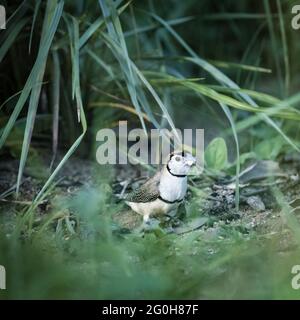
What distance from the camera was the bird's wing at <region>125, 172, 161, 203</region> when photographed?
81.0 inches

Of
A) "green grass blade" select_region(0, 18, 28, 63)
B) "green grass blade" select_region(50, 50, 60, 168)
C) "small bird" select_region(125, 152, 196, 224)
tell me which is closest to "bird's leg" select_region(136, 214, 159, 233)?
"small bird" select_region(125, 152, 196, 224)

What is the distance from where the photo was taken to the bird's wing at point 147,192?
2.06 m

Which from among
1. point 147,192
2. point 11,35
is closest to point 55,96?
point 11,35

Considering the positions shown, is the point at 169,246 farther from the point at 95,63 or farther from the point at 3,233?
the point at 95,63

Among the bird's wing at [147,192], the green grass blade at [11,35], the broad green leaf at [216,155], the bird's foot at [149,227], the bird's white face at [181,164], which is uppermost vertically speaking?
the green grass blade at [11,35]

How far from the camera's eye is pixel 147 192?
2074 mm

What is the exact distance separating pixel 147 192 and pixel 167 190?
64 mm

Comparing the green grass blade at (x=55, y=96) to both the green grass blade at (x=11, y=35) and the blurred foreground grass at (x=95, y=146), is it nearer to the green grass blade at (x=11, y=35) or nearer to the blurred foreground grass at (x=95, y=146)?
the blurred foreground grass at (x=95, y=146)

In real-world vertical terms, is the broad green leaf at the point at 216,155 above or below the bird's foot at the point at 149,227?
above

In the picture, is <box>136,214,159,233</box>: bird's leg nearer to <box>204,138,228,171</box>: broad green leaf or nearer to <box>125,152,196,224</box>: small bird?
<box>125,152,196,224</box>: small bird

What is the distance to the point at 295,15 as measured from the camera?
2912 mm

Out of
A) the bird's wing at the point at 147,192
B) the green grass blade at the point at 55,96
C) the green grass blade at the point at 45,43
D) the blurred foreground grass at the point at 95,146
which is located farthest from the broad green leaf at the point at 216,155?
the green grass blade at the point at 45,43

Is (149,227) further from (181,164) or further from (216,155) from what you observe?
(216,155)
